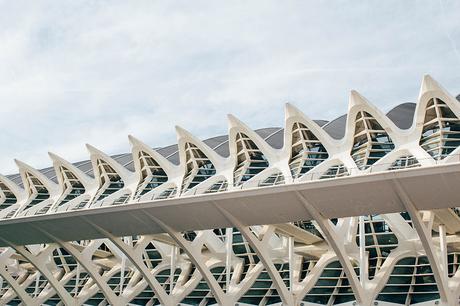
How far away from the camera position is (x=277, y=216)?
26.2 m

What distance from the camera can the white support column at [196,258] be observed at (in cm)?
2900

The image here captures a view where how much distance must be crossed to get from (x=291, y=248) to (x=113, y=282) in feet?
58.4

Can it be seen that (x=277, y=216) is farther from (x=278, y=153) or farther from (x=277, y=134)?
(x=277, y=134)

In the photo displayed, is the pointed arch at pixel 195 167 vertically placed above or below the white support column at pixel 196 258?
above

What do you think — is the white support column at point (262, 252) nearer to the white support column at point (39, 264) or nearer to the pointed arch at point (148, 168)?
the pointed arch at point (148, 168)

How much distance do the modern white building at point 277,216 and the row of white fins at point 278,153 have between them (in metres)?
0.07

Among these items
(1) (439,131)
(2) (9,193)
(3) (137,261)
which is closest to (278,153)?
(1) (439,131)

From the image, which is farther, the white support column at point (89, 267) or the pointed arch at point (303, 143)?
the pointed arch at point (303, 143)

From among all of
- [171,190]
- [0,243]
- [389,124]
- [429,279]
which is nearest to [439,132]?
[389,124]

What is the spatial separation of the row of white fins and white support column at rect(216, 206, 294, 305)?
4586mm

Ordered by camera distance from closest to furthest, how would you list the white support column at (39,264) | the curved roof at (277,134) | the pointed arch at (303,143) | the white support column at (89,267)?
1. the white support column at (89,267)
2. the pointed arch at (303,143)
3. the white support column at (39,264)
4. the curved roof at (277,134)

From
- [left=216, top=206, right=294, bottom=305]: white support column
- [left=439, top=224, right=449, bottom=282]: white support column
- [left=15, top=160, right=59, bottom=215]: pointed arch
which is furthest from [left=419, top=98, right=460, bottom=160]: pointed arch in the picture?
[left=15, top=160, right=59, bottom=215]: pointed arch

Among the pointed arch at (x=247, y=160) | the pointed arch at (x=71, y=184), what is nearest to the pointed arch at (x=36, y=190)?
the pointed arch at (x=71, y=184)

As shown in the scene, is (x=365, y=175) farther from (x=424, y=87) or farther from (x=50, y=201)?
(x=50, y=201)
